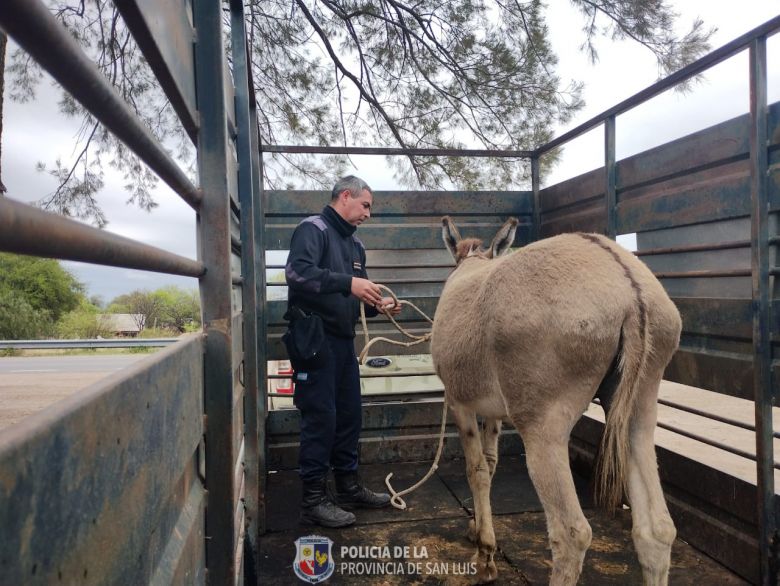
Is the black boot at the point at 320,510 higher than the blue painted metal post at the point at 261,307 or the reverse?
the reverse

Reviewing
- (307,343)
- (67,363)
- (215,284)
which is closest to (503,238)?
(307,343)

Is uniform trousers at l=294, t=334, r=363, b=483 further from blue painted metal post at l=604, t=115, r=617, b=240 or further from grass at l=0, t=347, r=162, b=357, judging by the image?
grass at l=0, t=347, r=162, b=357

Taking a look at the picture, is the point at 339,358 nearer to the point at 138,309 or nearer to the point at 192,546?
the point at 192,546

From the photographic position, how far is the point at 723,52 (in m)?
3.00

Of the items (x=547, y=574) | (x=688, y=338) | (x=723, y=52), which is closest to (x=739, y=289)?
(x=688, y=338)

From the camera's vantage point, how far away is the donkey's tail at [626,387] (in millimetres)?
2365

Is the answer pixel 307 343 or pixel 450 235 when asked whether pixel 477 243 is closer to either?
pixel 450 235

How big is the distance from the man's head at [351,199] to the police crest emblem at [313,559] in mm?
2311

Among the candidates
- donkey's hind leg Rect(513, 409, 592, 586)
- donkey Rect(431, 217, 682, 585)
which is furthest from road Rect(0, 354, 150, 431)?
donkey's hind leg Rect(513, 409, 592, 586)

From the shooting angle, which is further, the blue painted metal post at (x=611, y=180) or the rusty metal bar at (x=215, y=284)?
the blue painted metal post at (x=611, y=180)

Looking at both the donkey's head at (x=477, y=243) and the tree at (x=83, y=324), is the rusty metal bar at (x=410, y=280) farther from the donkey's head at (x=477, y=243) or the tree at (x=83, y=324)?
the tree at (x=83, y=324)

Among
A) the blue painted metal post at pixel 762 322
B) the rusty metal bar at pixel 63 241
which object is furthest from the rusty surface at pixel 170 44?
the blue painted metal post at pixel 762 322

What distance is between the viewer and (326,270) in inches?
140

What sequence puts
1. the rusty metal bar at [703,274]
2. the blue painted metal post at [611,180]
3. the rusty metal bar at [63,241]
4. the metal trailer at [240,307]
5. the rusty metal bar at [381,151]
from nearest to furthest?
the rusty metal bar at [63,241], the metal trailer at [240,307], the rusty metal bar at [703,274], the blue painted metal post at [611,180], the rusty metal bar at [381,151]
